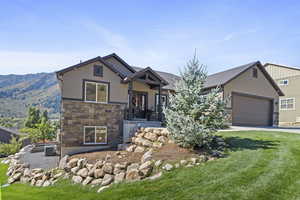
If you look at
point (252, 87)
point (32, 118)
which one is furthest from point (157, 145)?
point (32, 118)

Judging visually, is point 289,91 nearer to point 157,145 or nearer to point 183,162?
point 157,145

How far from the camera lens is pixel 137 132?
12.3m

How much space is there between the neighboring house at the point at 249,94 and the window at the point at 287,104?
5.01 meters

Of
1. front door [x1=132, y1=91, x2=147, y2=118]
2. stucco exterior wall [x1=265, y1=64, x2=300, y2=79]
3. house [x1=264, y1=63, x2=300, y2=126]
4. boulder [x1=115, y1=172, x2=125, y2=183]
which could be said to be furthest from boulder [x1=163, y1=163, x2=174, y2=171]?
stucco exterior wall [x1=265, y1=64, x2=300, y2=79]

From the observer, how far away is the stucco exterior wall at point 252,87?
1716 cm

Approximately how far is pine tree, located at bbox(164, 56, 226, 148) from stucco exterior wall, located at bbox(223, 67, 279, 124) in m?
8.86

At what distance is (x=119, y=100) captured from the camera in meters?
15.1

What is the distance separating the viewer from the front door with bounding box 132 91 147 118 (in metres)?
16.8

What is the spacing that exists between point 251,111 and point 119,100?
41.7 feet

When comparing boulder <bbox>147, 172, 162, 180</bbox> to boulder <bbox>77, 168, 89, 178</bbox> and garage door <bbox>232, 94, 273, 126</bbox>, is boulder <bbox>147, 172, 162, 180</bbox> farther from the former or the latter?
garage door <bbox>232, 94, 273, 126</bbox>

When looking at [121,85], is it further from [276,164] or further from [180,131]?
[276,164]

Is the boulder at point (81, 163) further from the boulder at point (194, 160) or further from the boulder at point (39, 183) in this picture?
the boulder at point (194, 160)

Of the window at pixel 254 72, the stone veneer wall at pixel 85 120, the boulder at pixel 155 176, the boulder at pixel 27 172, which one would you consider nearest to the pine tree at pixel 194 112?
the boulder at pixel 155 176

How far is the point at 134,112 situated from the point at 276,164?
11.7 metres
